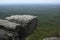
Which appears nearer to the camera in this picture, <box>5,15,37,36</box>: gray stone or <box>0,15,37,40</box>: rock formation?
<box>0,15,37,40</box>: rock formation

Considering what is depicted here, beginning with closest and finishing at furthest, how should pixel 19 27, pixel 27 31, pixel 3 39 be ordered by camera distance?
pixel 3 39, pixel 19 27, pixel 27 31

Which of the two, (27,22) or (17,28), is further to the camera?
(27,22)

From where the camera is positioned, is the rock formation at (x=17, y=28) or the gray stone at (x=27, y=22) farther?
the gray stone at (x=27, y=22)

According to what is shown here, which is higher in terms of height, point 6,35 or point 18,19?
point 18,19

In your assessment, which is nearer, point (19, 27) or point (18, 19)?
point (19, 27)

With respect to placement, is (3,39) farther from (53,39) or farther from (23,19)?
(53,39)

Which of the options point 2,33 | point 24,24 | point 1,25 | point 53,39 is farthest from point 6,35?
point 53,39

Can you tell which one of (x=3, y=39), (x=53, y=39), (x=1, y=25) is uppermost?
(x=1, y=25)

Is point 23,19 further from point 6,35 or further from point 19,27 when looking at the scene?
point 6,35

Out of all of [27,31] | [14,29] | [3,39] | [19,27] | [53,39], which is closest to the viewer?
[3,39]
